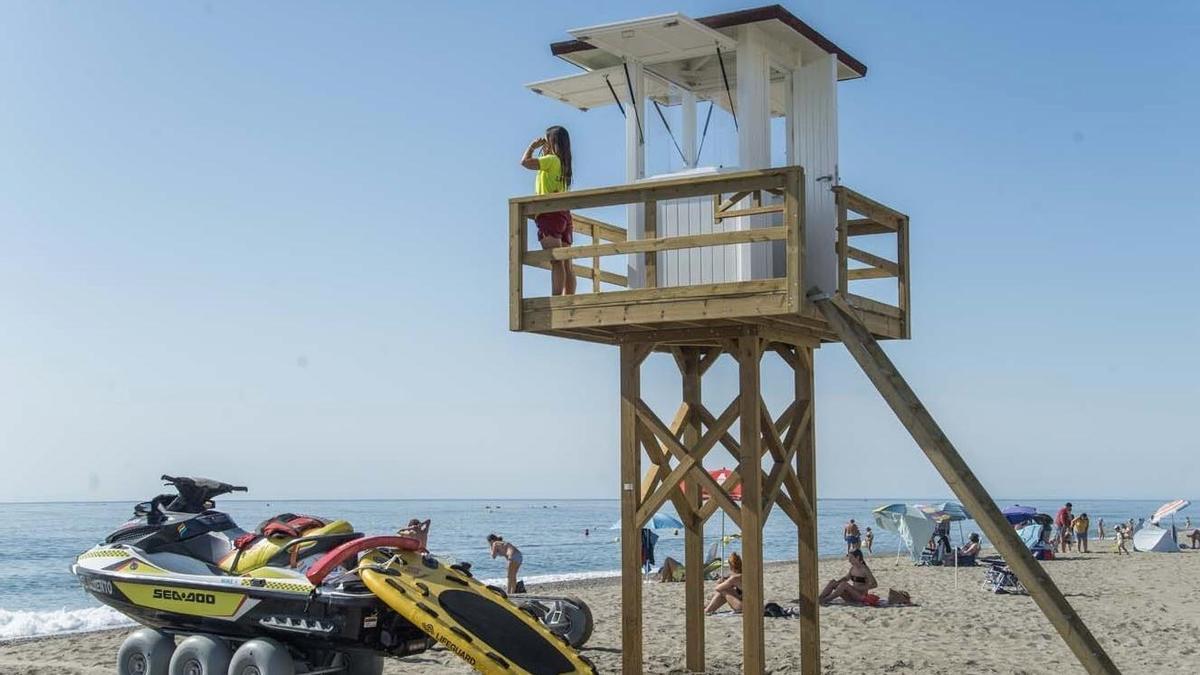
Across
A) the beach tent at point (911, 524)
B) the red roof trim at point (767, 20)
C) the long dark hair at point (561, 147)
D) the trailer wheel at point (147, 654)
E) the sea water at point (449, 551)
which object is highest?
the red roof trim at point (767, 20)

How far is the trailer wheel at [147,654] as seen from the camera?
1088 cm

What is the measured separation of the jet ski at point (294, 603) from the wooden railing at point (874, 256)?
4136 mm

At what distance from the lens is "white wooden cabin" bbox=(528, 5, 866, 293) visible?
1144 centimetres

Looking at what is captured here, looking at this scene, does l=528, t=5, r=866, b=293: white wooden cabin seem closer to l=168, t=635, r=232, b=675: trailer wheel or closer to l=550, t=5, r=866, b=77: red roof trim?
l=550, t=5, r=866, b=77: red roof trim

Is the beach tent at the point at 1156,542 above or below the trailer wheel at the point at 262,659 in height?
below

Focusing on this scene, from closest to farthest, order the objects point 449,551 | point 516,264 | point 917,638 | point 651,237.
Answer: point 651,237 → point 516,264 → point 917,638 → point 449,551

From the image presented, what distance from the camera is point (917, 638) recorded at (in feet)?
51.7

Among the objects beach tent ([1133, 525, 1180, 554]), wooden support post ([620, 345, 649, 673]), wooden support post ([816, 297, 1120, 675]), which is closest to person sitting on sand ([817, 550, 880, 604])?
wooden support post ([620, 345, 649, 673])

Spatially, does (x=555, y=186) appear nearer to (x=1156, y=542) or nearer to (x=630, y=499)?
(x=630, y=499)

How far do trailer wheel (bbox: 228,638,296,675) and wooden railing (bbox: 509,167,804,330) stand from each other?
11.1 feet

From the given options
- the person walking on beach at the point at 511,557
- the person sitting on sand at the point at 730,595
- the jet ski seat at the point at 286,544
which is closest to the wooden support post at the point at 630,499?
the jet ski seat at the point at 286,544

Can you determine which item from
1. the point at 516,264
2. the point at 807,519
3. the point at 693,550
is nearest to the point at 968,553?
the point at 807,519

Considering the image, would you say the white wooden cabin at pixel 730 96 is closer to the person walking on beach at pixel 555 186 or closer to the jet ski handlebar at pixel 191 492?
the person walking on beach at pixel 555 186

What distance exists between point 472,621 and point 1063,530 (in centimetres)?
3314
